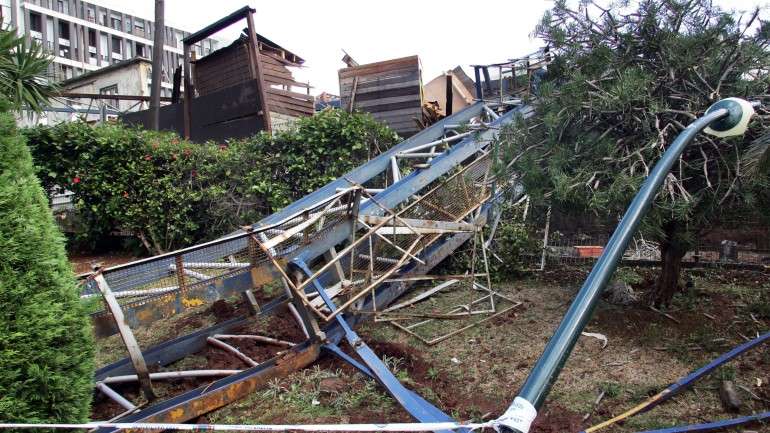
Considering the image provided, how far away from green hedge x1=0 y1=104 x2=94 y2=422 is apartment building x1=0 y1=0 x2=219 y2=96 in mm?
54070

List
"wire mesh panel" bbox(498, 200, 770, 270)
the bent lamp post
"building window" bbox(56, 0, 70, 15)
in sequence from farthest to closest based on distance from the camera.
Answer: "building window" bbox(56, 0, 70, 15) → "wire mesh panel" bbox(498, 200, 770, 270) → the bent lamp post

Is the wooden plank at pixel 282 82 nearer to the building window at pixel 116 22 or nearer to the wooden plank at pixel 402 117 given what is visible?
the wooden plank at pixel 402 117

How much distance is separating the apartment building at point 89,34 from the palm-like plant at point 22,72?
5209 cm

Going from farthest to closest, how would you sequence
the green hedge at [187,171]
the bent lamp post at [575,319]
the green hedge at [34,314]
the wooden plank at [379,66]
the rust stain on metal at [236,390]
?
the wooden plank at [379,66] < the green hedge at [187,171] < the rust stain on metal at [236,390] < the green hedge at [34,314] < the bent lamp post at [575,319]

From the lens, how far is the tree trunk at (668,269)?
4.39 m

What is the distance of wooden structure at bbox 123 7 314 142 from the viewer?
1010 centimetres

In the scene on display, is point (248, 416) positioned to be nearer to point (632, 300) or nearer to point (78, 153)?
point (632, 300)

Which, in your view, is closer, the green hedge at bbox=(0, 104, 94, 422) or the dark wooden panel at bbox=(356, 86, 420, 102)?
the green hedge at bbox=(0, 104, 94, 422)

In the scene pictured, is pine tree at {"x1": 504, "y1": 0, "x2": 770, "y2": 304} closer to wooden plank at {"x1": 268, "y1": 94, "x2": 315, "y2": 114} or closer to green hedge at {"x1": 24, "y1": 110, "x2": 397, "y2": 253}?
green hedge at {"x1": 24, "y1": 110, "x2": 397, "y2": 253}

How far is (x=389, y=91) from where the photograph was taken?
9898mm

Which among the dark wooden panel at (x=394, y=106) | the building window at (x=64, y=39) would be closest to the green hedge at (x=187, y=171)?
the dark wooden panel at (x=394, y=106)

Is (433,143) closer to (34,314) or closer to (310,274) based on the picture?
(310,274)

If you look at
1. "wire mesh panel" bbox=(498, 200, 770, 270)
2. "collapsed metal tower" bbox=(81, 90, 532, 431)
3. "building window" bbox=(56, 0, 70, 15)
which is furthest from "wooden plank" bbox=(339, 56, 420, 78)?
"building window" bbox=(56, 0, 70, 15)

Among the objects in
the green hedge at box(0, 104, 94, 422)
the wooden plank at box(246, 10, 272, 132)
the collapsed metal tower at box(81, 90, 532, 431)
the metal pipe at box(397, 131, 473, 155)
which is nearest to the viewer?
the green hedge at box(0, 104, 94, 422)
